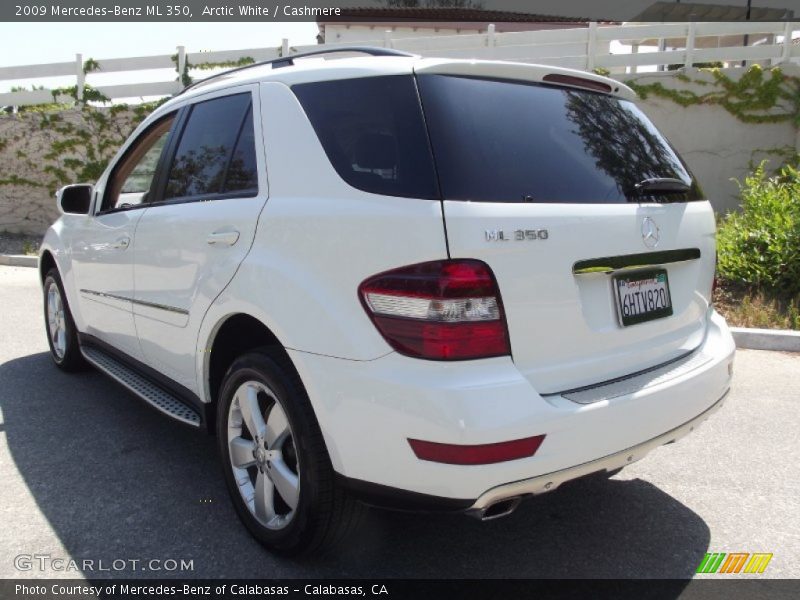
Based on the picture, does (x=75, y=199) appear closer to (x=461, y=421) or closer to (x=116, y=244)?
(x=116, y=244)

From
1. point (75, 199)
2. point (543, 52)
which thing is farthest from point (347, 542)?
point (543, 52)

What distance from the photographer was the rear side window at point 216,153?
9.36 ft

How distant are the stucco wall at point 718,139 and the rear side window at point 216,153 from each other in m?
9.24

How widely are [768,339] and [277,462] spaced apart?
482 centimetres

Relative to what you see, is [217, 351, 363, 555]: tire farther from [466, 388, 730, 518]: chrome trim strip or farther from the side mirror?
the side mirror

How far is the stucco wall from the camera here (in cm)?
1091

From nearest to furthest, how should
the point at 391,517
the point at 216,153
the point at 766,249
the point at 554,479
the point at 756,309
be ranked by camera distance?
the point at 554,479, the point at 391,517, the point at 216,153, the point at 756,309, the point at 766,249

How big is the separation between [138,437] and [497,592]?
2313 millimetres

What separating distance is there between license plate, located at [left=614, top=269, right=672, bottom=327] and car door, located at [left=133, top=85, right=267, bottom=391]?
1.37 meters

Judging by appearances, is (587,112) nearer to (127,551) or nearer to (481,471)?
(481,471)

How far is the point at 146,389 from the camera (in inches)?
138

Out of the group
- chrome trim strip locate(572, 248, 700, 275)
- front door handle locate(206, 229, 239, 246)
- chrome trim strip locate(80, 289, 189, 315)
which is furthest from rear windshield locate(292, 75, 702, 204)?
chrome trim strip locate(80, 289, 189, 315)

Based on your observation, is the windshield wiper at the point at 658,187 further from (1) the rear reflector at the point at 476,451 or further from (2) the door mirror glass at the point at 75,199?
(2) the door mirror glass at the point at 75,199

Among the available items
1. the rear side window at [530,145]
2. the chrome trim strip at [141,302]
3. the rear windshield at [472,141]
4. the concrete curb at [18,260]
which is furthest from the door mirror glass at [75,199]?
the concrete curb at [18,260]
